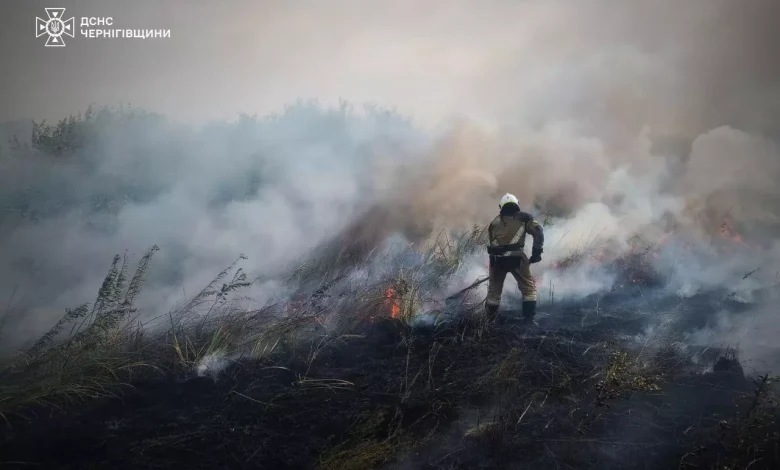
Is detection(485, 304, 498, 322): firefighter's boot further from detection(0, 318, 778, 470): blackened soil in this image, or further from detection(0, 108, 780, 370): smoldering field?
detection(0, 318, 778, 470): blackened soil

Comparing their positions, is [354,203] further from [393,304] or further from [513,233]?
[513,233]

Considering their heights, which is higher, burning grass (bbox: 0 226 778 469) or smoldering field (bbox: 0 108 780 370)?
smoldering field (bbox: 0 108 780 370)

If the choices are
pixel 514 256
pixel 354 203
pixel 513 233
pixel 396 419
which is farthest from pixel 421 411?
pixel 354 203

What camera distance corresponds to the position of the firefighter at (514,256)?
278 inches

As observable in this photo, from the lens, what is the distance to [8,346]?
18.2ft

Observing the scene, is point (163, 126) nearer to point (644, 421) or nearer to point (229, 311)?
point (229, 311)

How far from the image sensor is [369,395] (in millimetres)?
4730

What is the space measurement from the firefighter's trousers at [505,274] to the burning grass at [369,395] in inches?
25.1

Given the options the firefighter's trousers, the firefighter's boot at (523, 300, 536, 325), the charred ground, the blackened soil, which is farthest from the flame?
the firefighter's boot at (523, 300, 536, 325)

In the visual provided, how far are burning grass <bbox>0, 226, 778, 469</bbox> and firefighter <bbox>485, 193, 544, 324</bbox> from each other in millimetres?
629

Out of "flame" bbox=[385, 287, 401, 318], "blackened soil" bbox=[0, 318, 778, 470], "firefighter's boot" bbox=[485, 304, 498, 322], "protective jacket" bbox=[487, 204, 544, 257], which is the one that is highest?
"protective jacket" bbox=[487, 204, 544, 257]

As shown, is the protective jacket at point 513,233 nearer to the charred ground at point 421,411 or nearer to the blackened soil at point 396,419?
the charred ground at point 421,411

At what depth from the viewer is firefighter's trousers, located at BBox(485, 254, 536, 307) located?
709 centimetres

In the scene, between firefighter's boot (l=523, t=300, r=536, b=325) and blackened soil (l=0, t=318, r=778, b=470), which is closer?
blackened soil (l=0, t=318, r=778, b=470)
